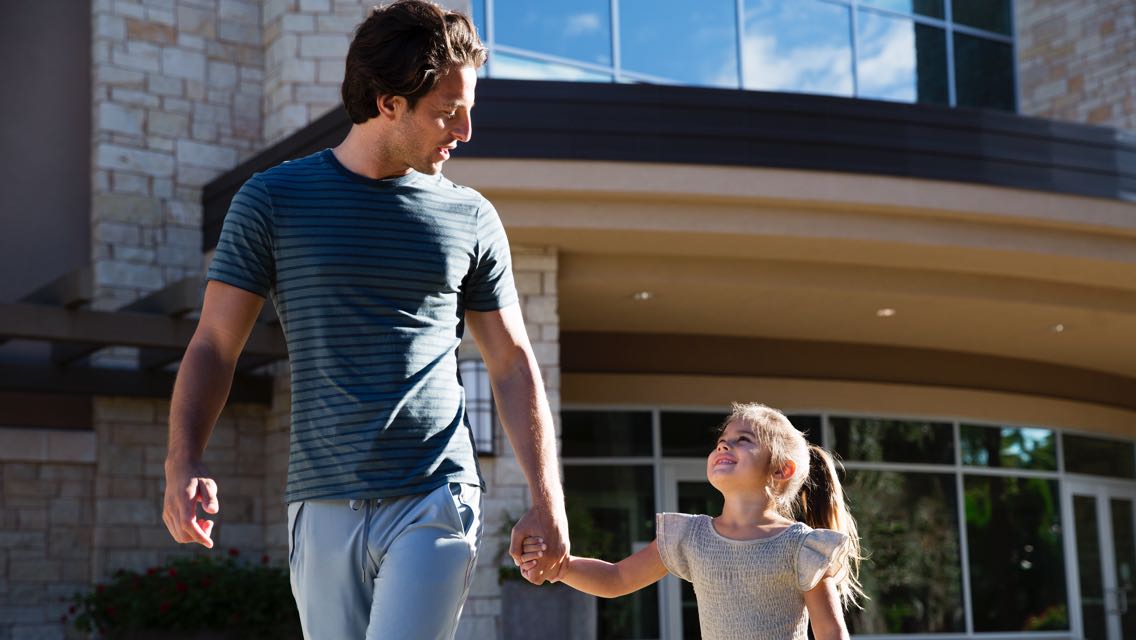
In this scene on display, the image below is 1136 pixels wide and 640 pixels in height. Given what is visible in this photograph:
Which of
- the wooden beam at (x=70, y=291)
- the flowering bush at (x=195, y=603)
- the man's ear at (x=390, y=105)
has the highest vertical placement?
the wooden beam at (x=70, y=291)

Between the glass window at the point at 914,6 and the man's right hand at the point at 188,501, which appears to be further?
the glass window at the point at 914,6

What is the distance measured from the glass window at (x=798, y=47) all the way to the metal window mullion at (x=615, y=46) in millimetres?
1770

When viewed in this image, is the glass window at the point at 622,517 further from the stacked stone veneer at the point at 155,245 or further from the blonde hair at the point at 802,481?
the blonde hair at the point at 802,481

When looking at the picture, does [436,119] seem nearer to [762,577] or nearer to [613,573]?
[613,573]

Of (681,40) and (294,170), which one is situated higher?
(681,40)

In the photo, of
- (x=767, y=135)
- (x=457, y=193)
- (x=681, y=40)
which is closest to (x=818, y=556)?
(x=457, y=193)

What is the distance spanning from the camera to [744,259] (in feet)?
40.1

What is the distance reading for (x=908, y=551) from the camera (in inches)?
647

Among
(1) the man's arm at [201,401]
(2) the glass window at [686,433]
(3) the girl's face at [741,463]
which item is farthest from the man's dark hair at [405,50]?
(2) the glass window at [686,433]

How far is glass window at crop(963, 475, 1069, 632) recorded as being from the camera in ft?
55.8

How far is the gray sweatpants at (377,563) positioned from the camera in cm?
287

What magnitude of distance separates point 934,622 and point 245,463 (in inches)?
330

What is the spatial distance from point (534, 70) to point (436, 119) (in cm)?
1148

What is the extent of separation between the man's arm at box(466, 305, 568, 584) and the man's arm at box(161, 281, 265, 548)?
0.59 meters
